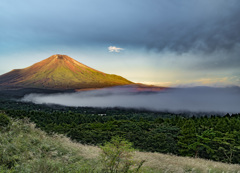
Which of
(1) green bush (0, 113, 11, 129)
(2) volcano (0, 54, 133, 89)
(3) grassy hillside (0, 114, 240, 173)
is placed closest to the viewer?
(3) grassy hillside (0, 114, 240, 173)

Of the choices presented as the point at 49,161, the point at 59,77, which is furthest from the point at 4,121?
the point at 59,77

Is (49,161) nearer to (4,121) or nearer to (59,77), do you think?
(4,121)

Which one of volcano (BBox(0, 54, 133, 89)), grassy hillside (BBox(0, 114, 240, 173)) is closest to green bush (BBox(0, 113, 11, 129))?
grassy hillside (BBox(0, 114, 240, 173))

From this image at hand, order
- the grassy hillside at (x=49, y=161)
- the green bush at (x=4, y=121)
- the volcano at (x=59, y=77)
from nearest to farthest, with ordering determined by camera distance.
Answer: the grassy hillside at (x=49, y=161)
the green bush at (x=4, y=121)
the volcano at (x=59, y=77)

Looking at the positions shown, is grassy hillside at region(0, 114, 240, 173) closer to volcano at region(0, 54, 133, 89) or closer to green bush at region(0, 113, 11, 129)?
green bush at region(0, 113, 11, 129)

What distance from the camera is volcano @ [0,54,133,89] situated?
148 metres

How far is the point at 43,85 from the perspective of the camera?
144375 millimetres

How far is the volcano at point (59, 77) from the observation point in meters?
148

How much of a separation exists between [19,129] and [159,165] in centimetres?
1017

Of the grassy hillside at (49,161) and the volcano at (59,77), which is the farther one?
the volcano at (59,77)

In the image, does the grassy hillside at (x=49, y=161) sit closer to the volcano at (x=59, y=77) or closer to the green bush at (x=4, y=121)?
the green bush at (x=4, y=121)

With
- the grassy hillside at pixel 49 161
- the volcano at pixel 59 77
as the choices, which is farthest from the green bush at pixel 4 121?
the volcano at pixel 59 77

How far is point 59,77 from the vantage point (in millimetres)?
155500

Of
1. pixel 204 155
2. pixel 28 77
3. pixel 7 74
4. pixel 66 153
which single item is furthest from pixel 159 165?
pixel 7 74
